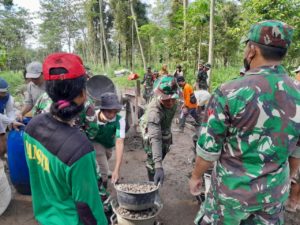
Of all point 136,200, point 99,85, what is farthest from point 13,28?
point 136,200

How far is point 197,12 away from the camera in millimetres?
12516

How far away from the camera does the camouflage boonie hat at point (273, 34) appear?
1.59 metres

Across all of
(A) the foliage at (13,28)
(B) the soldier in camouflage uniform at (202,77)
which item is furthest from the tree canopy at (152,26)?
(B) the soldier in camouflage uniform at (202,77)

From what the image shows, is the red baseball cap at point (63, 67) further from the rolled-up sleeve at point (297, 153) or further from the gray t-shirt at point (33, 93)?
the gray t-shirt at point (33, 93)

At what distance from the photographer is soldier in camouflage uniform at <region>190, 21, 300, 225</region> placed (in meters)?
1.60

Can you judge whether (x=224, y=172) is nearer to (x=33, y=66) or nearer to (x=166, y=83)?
(x=166, y=83)

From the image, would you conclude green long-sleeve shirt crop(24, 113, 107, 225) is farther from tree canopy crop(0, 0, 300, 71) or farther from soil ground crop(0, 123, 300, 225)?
tree canopy crop(0, 0, 300, 71)

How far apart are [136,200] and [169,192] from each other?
1.70 m

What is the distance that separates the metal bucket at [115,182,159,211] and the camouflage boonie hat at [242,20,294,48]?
1.76 metres

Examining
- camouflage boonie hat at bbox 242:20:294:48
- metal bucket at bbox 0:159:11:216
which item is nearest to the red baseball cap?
camouflage boonie hat at bbox 242:20:294:48

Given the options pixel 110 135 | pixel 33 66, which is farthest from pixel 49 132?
pixel 33 66

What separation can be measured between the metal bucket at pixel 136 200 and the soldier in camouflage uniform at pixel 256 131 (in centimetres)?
109

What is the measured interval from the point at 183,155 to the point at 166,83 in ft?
11.0

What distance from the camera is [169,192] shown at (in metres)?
4.38
